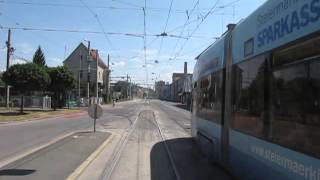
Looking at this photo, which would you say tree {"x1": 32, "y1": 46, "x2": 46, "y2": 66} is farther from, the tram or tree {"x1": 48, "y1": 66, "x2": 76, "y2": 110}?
the tram

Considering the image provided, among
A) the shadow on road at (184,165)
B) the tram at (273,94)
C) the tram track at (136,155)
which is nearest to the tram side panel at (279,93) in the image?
the tram at (273,94)

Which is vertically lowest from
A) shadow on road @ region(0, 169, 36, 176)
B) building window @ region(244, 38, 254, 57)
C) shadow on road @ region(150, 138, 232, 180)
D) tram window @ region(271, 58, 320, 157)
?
shadow on road @ region(150, 138, 232, 180)

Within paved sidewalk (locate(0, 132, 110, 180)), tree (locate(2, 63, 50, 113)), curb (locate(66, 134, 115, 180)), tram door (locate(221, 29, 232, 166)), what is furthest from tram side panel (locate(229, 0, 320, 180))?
tree (locate(2, 63, 50, 113))

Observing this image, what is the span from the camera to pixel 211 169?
13539 mm

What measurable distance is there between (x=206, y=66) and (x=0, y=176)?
5974 mm

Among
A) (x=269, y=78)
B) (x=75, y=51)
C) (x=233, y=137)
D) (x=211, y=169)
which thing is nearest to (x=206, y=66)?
(x=211, y=169)

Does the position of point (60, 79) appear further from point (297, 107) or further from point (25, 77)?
point (297, 107)

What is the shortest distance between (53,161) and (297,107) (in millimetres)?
9182

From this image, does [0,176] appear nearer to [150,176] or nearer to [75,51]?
[150,176]

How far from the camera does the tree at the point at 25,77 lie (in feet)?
175

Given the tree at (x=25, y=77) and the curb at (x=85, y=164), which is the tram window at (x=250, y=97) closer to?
the curb at (x=85, y=164)

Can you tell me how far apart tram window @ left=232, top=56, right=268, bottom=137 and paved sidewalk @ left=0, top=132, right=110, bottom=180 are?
411 cm

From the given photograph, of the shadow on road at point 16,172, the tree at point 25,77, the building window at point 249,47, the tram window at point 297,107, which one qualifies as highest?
the tree at point 25,77

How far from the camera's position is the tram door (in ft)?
35.3
